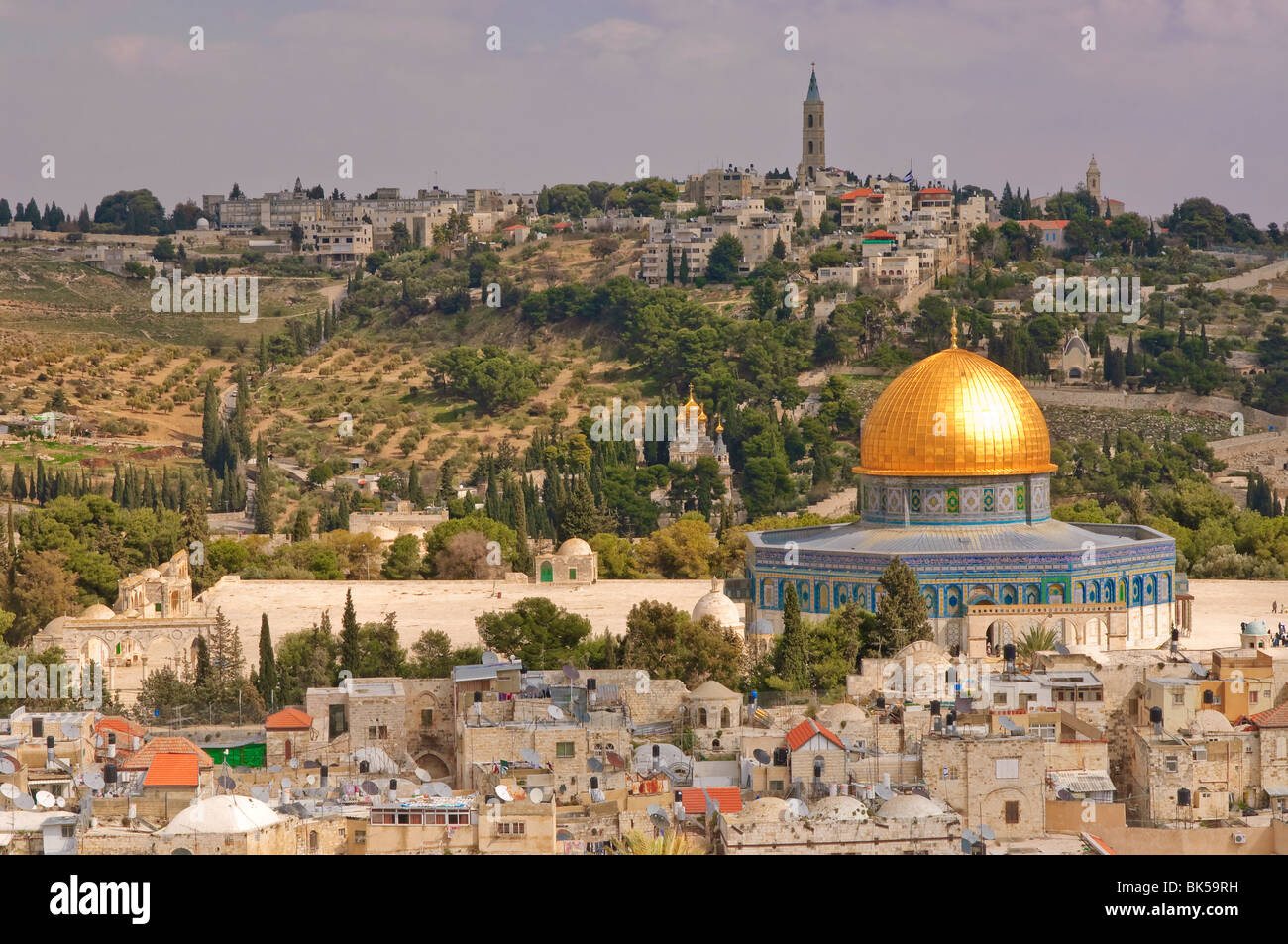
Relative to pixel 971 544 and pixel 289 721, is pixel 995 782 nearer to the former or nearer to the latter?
pixel 289 721

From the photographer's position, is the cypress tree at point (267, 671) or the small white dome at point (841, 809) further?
the cypress tree at point (267, 671)

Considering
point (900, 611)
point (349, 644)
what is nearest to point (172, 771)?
point (349, 644)

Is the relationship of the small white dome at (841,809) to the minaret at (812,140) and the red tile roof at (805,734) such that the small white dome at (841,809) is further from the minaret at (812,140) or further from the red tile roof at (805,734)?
the minaret at (812,140)

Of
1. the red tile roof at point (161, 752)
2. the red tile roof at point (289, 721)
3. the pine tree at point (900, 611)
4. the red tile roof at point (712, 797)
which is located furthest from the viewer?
the pine tree at point (900, 611)

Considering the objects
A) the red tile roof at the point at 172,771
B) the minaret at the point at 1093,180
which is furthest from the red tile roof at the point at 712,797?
the minaret at the point at 1093,180

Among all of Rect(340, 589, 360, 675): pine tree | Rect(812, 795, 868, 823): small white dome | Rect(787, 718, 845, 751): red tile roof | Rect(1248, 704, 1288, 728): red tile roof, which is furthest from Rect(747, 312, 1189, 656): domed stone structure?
Rect(812, 795, 868, 823): small white dome
